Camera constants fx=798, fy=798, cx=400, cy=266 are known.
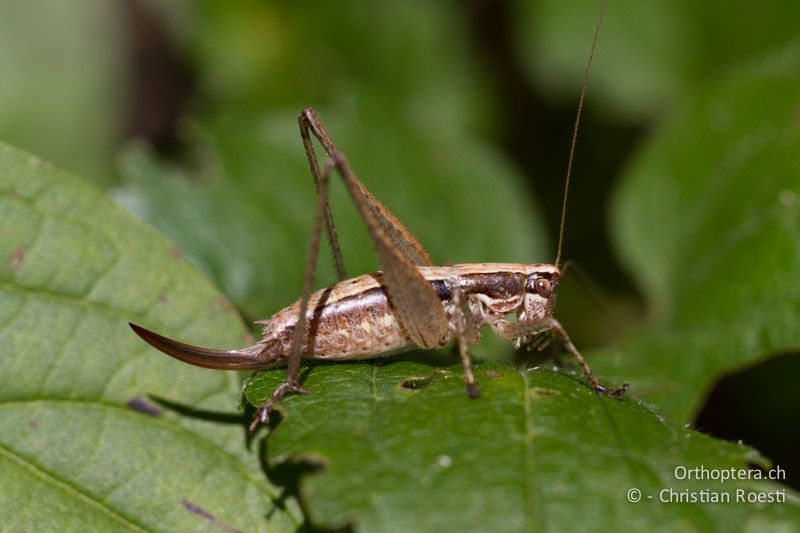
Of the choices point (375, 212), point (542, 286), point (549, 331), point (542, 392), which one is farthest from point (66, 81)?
point (542, 392)

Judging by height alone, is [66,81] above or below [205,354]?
above

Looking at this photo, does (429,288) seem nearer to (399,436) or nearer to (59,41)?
(399,436)

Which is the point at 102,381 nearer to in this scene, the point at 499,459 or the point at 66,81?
the point at 499,459

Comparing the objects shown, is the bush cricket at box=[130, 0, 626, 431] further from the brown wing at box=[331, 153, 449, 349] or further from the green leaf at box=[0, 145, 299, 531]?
the green leaf at box=[0, 145, 299, 531]

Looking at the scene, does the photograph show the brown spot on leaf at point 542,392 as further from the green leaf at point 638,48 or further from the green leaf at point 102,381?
the green leaf at point 638,48

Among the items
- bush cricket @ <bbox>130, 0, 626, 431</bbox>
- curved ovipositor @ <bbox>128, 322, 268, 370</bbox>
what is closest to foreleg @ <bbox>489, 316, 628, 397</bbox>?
bush cricket @ <bbox>130, 0, 626, 431</bbox>

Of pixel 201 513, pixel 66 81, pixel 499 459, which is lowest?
pixel 201 513
